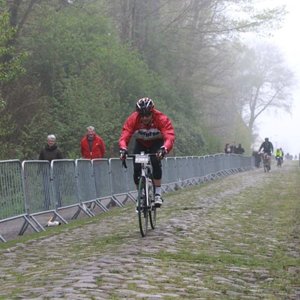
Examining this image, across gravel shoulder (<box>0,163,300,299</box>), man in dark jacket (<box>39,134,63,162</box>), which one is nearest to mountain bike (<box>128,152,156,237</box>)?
gravel shoulder (<box>0,163,300,299</box>)

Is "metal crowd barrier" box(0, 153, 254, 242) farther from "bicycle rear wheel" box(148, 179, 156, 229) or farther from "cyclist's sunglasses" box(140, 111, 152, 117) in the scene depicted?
"cyclist's sunglasses" box(140, 111, 152, 117)

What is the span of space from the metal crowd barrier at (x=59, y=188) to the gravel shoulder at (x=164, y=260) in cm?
58

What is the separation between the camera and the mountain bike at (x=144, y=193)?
10359 millimetres

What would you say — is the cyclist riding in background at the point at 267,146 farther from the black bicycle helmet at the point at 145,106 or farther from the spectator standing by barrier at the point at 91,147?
the black bicycle helmet at the point at 145,106

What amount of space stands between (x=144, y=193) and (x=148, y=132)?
971 millimetres

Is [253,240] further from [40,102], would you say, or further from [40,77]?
[40,77]

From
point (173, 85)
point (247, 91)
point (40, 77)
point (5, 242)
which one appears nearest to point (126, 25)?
point (173, 85)

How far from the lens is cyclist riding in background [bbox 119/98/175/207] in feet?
34.6

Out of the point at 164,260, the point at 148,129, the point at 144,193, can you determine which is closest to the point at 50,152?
the point at 148,129

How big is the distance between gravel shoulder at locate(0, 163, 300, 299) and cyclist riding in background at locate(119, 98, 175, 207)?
3.91ft

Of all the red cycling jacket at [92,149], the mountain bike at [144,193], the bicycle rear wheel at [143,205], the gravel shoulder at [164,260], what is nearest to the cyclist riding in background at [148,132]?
the mountain bike at [144,193]

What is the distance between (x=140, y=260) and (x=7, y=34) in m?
12.2

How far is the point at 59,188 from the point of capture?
1388cm

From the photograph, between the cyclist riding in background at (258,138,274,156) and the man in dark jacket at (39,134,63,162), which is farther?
the cyclist riding in background at (258,138,274,156)
